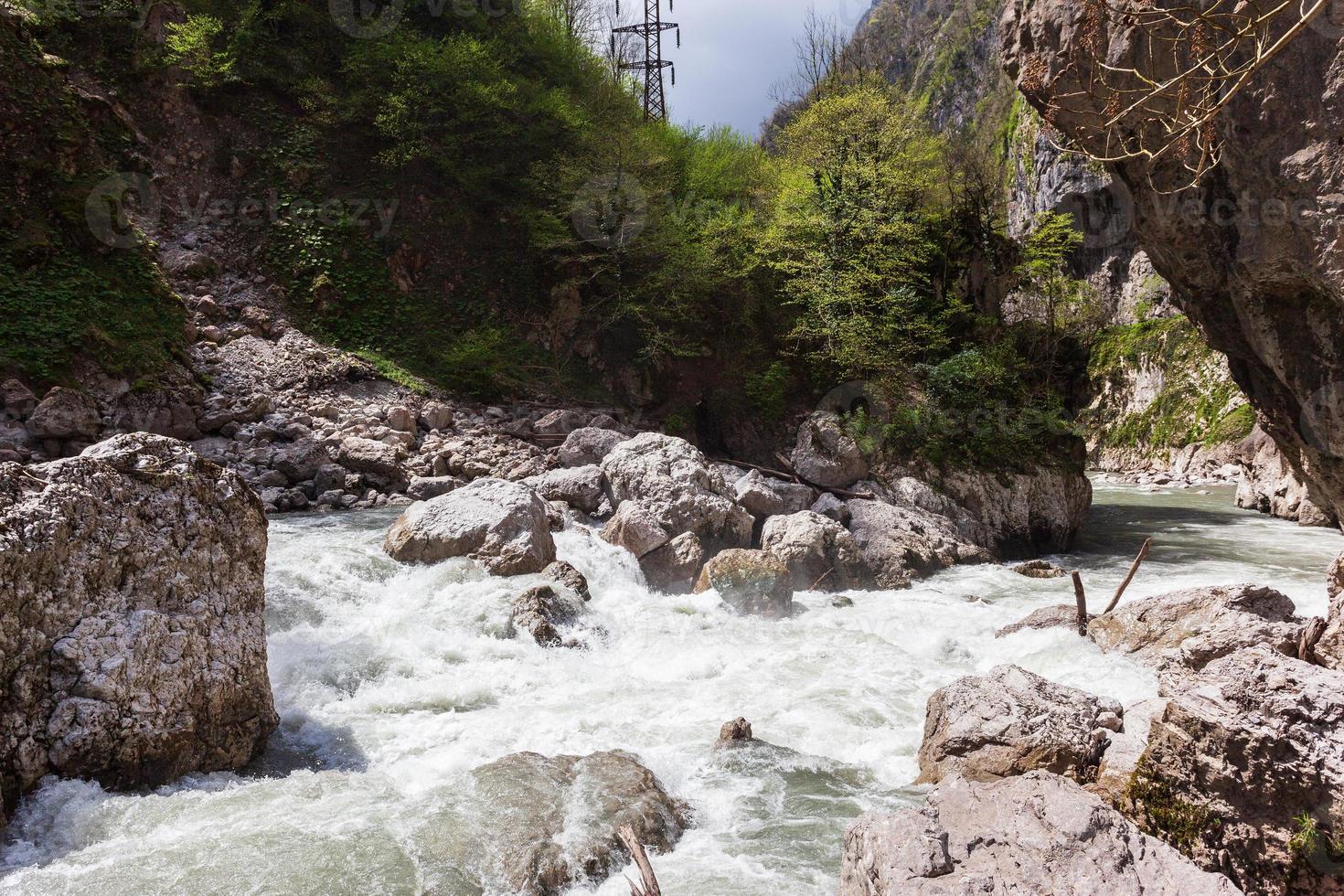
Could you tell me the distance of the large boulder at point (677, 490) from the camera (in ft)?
37.0

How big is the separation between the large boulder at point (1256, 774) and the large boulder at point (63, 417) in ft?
44.7

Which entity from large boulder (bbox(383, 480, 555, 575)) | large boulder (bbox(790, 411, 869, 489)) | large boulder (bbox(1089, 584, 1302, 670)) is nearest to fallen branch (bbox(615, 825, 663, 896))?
large boulder (bbox(1089, 584, 1302, 670))

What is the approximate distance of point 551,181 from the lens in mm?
19391

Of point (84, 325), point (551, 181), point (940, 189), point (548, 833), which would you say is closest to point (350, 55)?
point (551, 181)

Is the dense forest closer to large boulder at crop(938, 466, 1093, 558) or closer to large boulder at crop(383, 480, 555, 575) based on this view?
large boulder at crop(938, 466, 1093, 558)

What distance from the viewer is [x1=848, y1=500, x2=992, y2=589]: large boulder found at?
38.2ft

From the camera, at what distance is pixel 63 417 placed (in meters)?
11.4

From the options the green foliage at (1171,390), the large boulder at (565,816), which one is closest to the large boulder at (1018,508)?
the green foliage at (1171,390)

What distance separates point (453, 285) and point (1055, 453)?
14477mm

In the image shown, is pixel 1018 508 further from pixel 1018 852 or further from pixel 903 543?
pixel 1018 852

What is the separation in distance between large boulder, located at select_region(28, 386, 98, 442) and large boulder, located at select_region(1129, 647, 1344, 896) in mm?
13631

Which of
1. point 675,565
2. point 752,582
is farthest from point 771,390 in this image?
point 752,582

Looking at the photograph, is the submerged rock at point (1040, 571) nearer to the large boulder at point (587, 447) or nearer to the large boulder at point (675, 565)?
the large boulder at point (675, 565)

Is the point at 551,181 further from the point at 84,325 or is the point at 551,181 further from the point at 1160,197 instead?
the point at 1160,197
